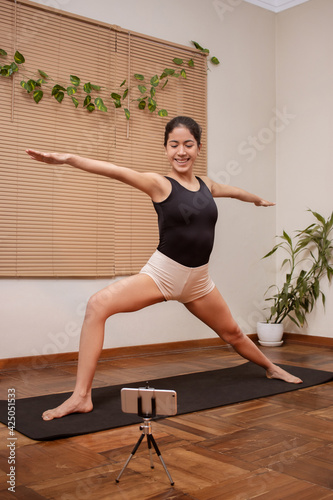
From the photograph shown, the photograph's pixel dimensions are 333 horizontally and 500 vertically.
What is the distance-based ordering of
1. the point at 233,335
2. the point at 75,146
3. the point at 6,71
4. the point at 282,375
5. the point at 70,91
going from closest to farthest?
the point at 233,335
the point at 282,375
the point at 6,71
the point at 70,91
the point at 75,146

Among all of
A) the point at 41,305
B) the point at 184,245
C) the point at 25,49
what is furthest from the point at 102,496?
the point at 25,49

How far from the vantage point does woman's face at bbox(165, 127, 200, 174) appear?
8.27ft

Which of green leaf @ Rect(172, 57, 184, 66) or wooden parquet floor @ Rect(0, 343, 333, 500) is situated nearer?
wooden parquet floor @ Rect(0, 343, 333, 500)

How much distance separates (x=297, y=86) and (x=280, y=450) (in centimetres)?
393

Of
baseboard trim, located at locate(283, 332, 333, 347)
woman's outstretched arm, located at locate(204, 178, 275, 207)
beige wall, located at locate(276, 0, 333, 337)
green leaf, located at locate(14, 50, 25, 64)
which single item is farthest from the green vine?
baseboard trim, located at locate(283, 332, 333, 347)

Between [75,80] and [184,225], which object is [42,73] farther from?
[184,225]

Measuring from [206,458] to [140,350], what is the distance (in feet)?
7.78

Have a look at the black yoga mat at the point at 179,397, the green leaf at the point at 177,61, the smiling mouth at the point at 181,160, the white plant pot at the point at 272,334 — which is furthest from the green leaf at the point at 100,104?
the white plant pot at the point at 272,334

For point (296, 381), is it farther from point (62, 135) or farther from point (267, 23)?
point (267, 23)

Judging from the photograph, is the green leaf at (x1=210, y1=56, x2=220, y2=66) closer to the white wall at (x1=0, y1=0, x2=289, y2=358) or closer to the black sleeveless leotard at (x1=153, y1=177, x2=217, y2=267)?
the white wall at (x1=0, y1=0, x2=289, y2=358)

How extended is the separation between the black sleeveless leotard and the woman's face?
80 mm

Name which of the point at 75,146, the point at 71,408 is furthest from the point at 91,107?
the point at 71,408

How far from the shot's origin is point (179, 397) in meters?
2.70

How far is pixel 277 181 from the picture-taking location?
5.25 meters
